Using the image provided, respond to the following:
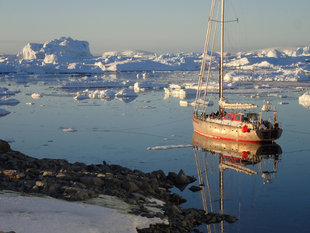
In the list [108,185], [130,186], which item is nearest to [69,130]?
[108,185]

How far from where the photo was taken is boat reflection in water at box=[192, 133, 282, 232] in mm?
13016

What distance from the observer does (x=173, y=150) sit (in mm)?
19469

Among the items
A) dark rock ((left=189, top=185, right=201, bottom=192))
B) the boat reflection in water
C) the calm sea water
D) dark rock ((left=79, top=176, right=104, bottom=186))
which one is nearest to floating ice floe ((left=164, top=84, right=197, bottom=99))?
the calm sea water

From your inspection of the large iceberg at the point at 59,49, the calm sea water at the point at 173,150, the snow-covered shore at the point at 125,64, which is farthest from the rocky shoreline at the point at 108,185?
the large iceberg at the point at 59,49

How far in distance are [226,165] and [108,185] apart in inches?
253

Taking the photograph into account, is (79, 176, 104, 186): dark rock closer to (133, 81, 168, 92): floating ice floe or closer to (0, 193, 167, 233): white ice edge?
(0, 193, 167, 233): white ice edge

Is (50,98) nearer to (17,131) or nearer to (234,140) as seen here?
(17,131)

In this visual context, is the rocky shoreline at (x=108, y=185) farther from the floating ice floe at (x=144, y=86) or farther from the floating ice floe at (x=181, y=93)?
the floating ice floe at (x=144, y=86)

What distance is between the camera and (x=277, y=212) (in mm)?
11766

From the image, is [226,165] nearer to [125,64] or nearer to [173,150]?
[173,150]

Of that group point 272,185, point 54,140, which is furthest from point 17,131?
point 272,185

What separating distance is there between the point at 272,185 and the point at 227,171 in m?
2.16

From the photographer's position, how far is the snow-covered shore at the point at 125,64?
7212 cm

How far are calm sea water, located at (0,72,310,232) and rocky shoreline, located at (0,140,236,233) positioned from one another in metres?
0.63
